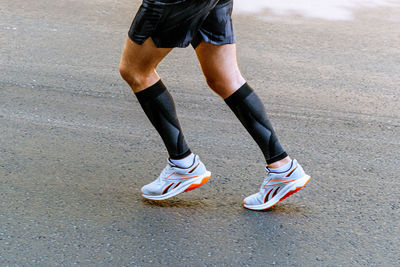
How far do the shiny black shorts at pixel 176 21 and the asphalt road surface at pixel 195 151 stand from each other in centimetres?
85

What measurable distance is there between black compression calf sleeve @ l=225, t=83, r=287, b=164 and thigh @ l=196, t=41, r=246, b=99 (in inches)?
1.6

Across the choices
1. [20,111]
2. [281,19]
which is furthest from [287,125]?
[281,19]

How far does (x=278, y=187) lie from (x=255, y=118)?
360 mm

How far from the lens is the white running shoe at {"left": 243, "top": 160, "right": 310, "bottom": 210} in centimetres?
318

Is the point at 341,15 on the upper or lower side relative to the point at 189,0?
lower

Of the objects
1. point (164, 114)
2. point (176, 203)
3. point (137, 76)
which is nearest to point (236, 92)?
point (164, 114)

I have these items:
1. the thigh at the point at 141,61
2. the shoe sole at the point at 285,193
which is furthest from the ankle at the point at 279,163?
the thigh at the point at 141,61

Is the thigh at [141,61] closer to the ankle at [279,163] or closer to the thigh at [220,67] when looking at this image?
the thigh at [220,67]

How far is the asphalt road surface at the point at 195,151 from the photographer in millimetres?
2877

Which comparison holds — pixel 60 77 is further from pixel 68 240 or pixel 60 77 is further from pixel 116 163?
pixel 68 240

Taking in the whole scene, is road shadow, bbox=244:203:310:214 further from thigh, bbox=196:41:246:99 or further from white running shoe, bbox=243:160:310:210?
thigh, bbox=196:41:246:99

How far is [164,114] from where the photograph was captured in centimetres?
314

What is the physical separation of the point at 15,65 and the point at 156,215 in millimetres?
2710

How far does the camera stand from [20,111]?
441 cm
